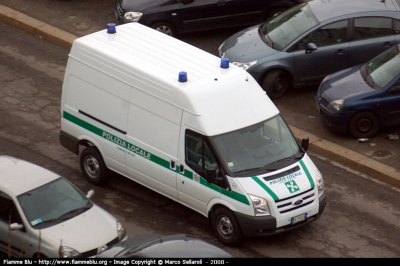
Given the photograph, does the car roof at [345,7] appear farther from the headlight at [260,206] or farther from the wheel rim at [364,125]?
the headlight at [260,206]

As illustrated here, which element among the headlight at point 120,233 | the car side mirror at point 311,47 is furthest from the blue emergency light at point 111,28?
the car side mirror at point 311,47

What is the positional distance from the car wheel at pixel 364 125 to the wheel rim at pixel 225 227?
172 inches

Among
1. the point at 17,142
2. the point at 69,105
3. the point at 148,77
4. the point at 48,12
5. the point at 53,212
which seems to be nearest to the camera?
the point at 53,212

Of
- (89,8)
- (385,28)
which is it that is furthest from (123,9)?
(385,28)

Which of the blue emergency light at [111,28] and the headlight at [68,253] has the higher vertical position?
the blue emergency light at [111,28]

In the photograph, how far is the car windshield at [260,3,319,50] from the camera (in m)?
16.8

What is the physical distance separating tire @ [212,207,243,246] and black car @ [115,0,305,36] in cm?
751

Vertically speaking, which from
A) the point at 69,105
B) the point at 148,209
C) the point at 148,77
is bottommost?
the point at 148,209

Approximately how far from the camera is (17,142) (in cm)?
1509

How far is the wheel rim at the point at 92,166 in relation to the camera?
13672 millimetres

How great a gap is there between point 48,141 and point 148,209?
300 centimetres

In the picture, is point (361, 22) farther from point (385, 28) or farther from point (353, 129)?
point (353, 129)

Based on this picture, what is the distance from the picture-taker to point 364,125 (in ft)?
51.0

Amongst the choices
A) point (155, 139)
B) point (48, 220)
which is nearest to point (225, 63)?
point (155, 139)
